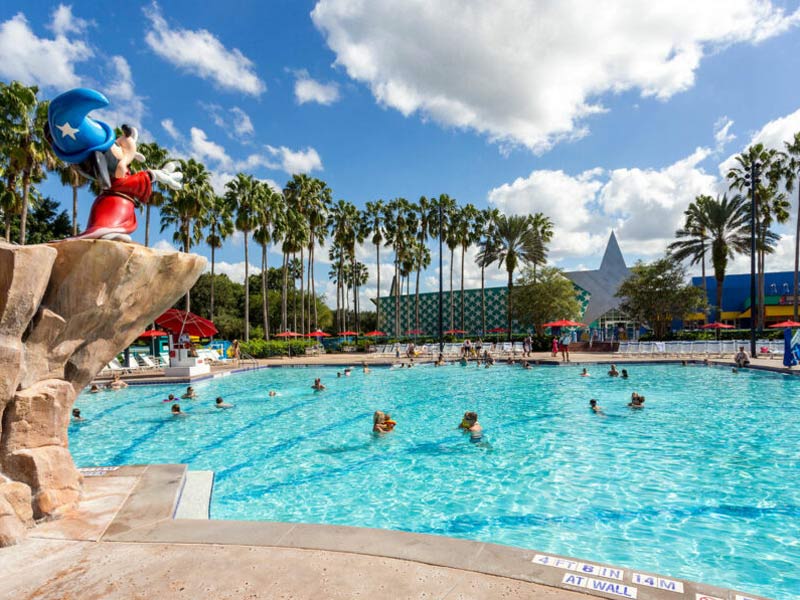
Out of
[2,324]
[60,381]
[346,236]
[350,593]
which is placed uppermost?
[346,236]

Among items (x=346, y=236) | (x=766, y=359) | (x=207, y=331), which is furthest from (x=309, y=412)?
(x=346, y=236)

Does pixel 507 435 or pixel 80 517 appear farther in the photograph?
pixel 507 435

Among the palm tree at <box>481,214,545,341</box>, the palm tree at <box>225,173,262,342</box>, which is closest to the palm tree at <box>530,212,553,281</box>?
the palm tree at <box>481,214,545,341</box>

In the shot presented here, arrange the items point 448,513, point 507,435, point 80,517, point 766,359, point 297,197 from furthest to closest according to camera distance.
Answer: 1. point 297,197
2. point 766,359
3. point 507,435
4. point 448,513
5. point 80,517

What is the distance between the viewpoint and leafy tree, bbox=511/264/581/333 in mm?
40469

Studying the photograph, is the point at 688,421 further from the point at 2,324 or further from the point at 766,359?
the point at 766,359

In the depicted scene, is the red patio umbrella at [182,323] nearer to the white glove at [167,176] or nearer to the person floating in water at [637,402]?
the white glove at [167,176]

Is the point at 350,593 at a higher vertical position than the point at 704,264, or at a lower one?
lower

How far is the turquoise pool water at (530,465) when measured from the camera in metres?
6.11

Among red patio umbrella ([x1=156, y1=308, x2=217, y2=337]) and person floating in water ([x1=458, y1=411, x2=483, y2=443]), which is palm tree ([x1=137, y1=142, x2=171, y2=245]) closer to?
red patio umbrella ([x1=156, y1=308, x2=217, y2=337])

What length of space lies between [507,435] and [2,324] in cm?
1004

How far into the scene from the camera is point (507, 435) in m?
11.5

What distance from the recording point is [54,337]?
547 cm

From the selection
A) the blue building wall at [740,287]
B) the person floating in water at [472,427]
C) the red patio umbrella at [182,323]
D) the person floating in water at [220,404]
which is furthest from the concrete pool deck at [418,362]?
the blue building wall at [740,287]
